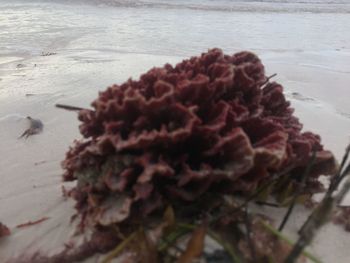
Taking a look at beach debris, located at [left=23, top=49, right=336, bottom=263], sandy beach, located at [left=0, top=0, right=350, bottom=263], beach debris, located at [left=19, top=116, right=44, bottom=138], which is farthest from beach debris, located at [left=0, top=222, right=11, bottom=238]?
beach debris, located at [left=19, top=116, right=44, bottom=138]

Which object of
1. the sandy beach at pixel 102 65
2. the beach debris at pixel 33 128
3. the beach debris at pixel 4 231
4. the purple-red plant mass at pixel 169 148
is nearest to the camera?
the purple-red plant mass at pixel 169 148

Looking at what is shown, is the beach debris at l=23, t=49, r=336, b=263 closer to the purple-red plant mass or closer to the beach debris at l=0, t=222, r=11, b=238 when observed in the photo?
the purple-red plant mass

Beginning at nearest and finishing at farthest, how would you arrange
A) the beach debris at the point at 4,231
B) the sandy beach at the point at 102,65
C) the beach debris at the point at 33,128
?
1. the beach debris at the point at 4,231
2. the sandy beach at the point at 102,65
3. the beach debris at the point at 33,128

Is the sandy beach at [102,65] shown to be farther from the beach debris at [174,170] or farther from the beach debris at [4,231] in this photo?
the beach debris at [174,170]

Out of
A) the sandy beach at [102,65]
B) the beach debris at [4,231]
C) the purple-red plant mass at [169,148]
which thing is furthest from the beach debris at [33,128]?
the purple-red plant mass at [169,148]

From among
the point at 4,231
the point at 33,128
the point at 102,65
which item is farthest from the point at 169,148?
the point at 102,65

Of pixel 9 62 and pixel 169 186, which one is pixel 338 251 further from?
pixel 9 62

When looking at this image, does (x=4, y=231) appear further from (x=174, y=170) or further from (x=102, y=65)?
(x=102, y=65)

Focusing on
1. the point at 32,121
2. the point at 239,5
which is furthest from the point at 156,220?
the point at 239,5
